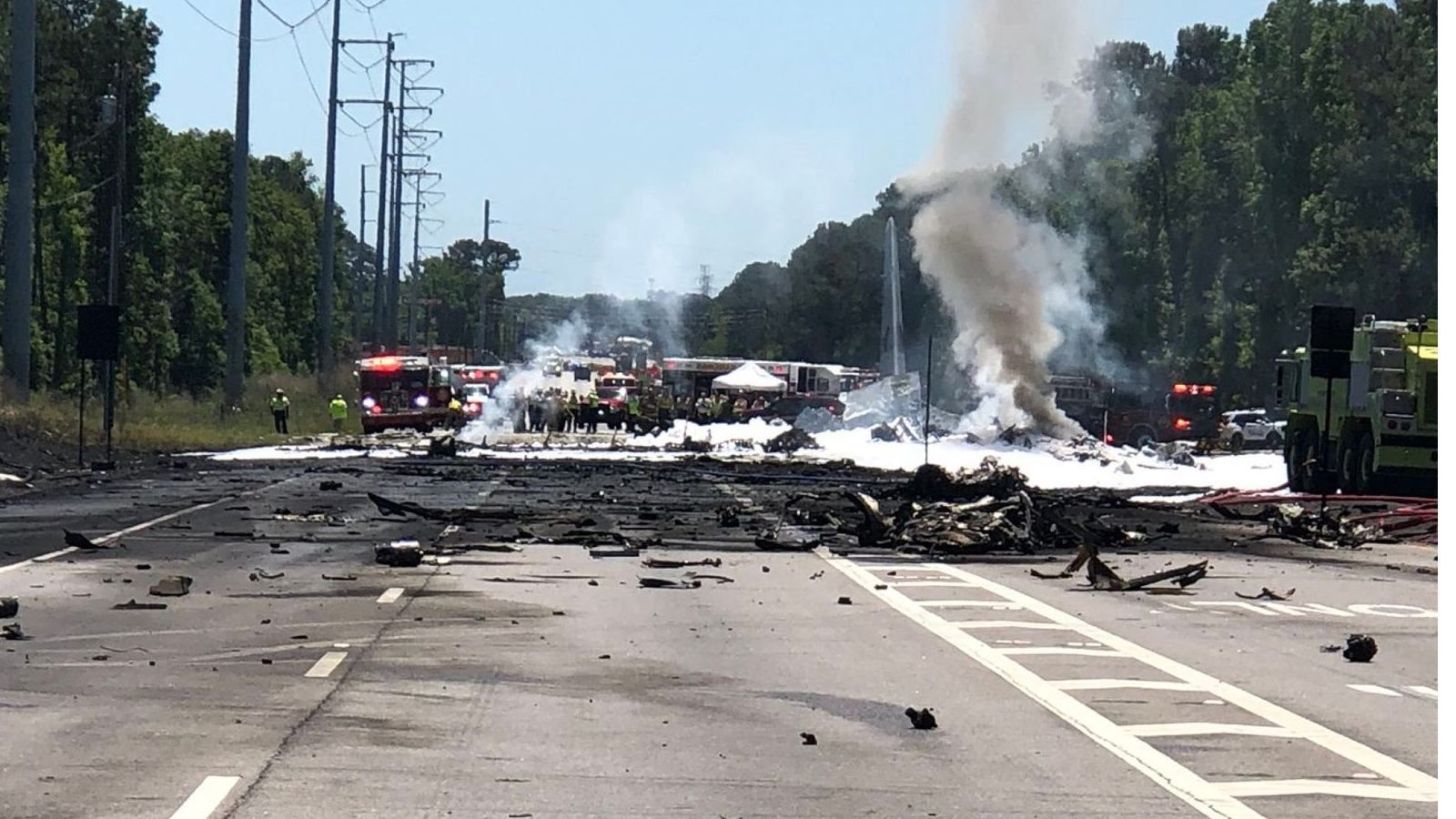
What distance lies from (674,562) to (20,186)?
27.0 metres

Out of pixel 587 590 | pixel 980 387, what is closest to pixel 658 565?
pixel 587 590

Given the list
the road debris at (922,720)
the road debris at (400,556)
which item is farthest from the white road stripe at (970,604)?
the road debris at (922,720)

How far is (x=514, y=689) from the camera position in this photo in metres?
13.4

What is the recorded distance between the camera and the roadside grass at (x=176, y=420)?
167ft

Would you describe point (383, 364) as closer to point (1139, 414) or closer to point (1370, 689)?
point (1139, 414)

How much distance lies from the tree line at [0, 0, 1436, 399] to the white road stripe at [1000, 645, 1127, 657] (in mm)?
50420

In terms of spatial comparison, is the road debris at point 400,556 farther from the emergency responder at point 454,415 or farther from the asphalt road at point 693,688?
the emergency responder at point 454,415

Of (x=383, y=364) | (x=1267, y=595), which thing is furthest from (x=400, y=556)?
(x=383, y=364)

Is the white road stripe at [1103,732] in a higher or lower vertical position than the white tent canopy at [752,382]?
higher

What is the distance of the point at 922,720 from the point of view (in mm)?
12078

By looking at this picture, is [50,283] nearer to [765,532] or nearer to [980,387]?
[980,387]

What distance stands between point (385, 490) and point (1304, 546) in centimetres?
1571

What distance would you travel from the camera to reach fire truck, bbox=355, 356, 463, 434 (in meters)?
82.1

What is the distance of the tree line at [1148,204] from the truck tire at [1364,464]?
1400 inches
